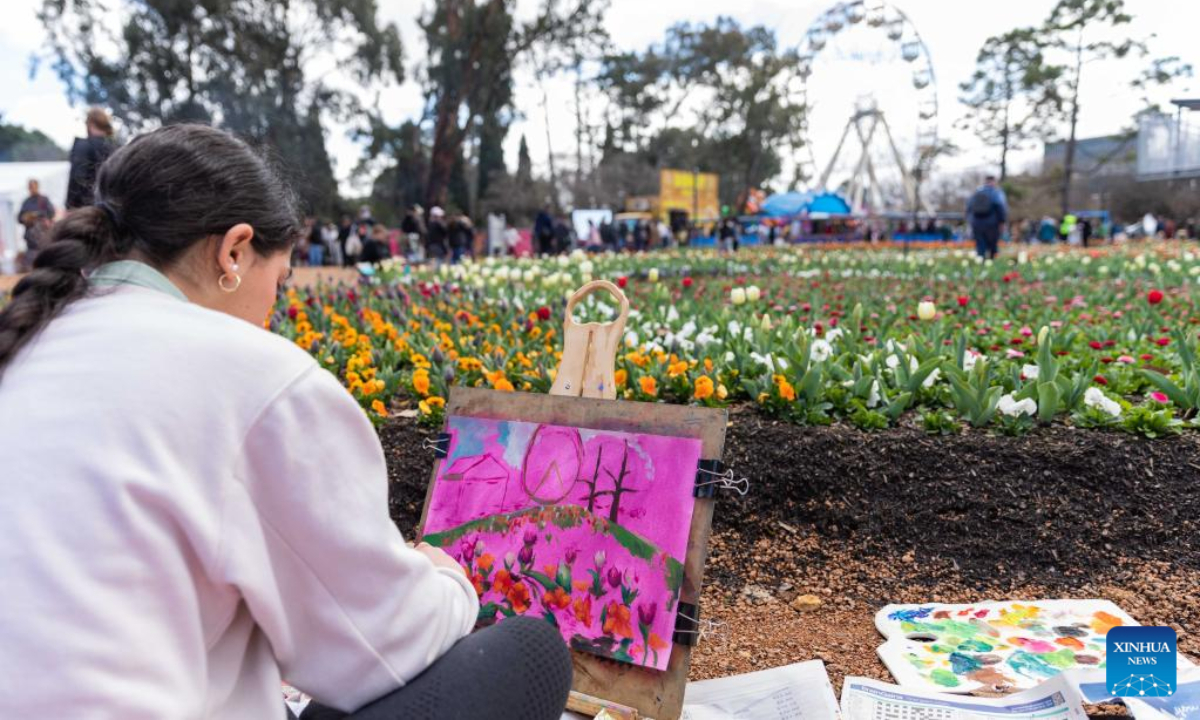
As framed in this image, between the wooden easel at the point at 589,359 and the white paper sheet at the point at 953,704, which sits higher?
the wooden easel at the point at 589,359

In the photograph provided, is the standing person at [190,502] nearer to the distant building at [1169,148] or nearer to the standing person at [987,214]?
the standing person at [987,214]

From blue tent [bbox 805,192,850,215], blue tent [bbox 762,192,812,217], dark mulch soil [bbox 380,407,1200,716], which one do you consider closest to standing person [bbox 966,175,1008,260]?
dark mulch soil [bbox 380,407,1200,716]

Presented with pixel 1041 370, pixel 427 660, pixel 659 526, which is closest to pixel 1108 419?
pixel 1041 370

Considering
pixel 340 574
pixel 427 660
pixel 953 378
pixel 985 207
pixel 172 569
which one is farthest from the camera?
pixel 985 207

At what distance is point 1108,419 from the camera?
2.94 metres

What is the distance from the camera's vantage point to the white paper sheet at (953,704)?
1.87m

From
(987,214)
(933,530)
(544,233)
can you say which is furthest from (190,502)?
(544,233)

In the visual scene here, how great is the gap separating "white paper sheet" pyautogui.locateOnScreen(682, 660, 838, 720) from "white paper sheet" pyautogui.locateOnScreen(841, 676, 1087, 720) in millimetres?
55

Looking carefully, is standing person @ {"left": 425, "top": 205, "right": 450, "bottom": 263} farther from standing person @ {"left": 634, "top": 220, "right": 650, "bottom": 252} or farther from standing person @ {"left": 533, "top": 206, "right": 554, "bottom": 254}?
standing person @ {"left": 634, "top": 220, "right": 650, "bottom": 252}

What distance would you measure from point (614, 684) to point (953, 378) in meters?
1.79

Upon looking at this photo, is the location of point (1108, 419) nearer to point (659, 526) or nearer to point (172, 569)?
point (659, 526)

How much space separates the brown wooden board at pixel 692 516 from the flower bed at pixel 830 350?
85 cm

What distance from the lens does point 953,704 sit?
1.96 meters

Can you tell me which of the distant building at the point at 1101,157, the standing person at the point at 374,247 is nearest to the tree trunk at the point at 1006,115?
the distant building at the point at 1101,157
